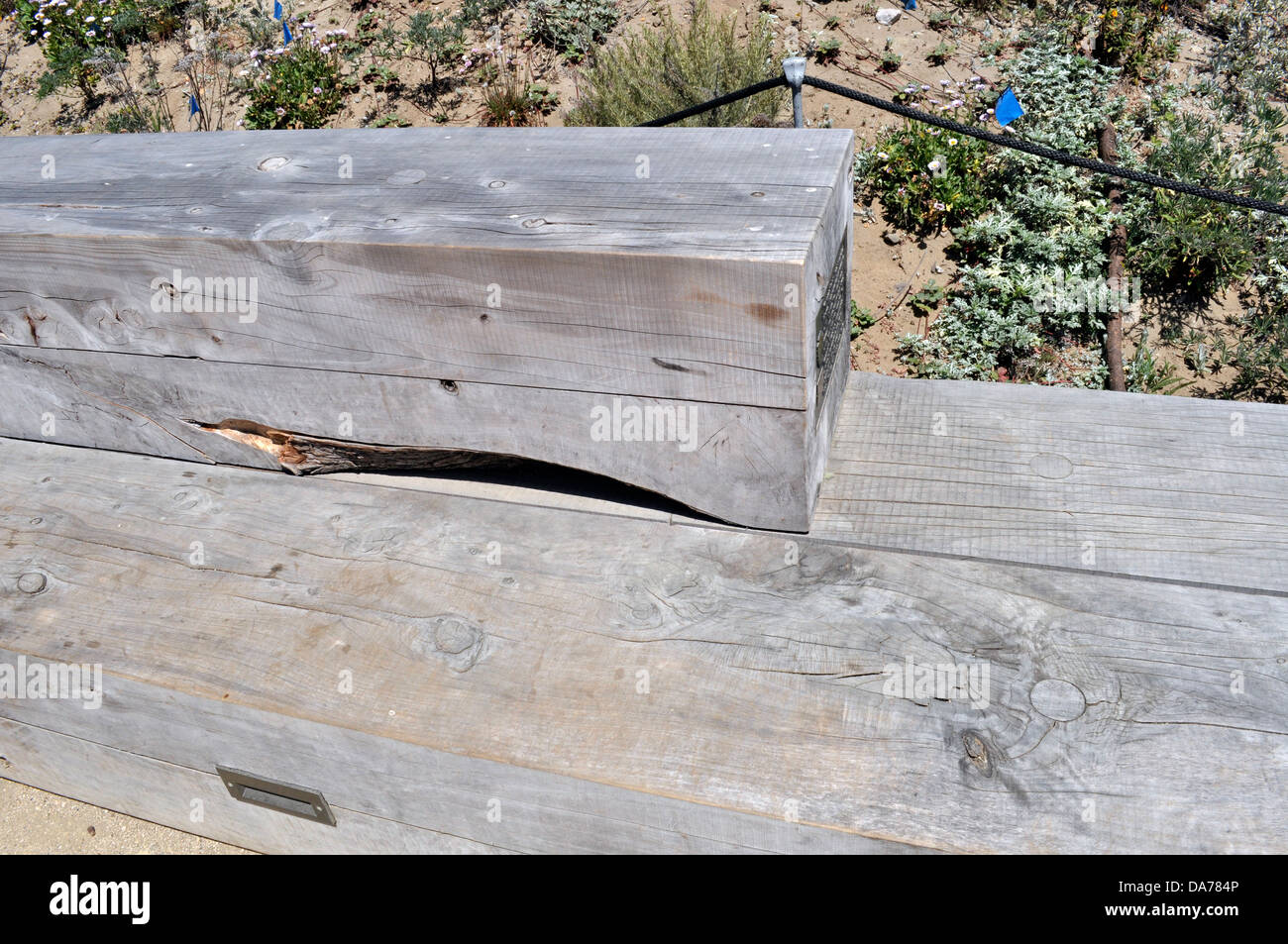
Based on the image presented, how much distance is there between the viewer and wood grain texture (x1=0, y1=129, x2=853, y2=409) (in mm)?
1636

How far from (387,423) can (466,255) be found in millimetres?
487

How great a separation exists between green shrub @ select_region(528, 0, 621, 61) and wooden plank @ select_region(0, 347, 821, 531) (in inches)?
181

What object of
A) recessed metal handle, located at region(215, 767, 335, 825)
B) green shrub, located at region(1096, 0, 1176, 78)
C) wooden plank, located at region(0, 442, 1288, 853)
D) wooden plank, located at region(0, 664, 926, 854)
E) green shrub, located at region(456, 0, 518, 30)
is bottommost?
recessed metal handle, located at region(215, 767, 335, 825)

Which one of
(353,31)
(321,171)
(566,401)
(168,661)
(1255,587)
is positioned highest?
(353,31)

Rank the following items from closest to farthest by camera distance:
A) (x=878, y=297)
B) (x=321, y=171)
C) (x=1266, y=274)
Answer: (x=321, y=171), (x=1266, y=274), (x=878, y=297)

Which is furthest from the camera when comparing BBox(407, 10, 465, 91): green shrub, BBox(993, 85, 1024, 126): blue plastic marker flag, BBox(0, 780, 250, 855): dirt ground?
BBox(407, 10, 465, 91): green shrub

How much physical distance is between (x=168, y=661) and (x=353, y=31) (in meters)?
6.11

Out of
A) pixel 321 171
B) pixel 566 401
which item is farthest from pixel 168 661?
pixel 321 171

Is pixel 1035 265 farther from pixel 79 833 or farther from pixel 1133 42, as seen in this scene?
pixel 79 833

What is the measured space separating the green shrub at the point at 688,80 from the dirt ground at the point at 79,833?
4.05 m

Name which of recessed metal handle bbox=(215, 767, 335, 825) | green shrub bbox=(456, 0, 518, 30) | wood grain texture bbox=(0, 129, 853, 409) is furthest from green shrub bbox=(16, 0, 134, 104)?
recessed metal handle bbox=(215, 767, 335, 825)

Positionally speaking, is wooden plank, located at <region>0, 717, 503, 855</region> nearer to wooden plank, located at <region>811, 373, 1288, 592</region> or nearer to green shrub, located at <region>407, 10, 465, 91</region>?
wooden plank, located at <region>811, 373, 1288, 592</region>
